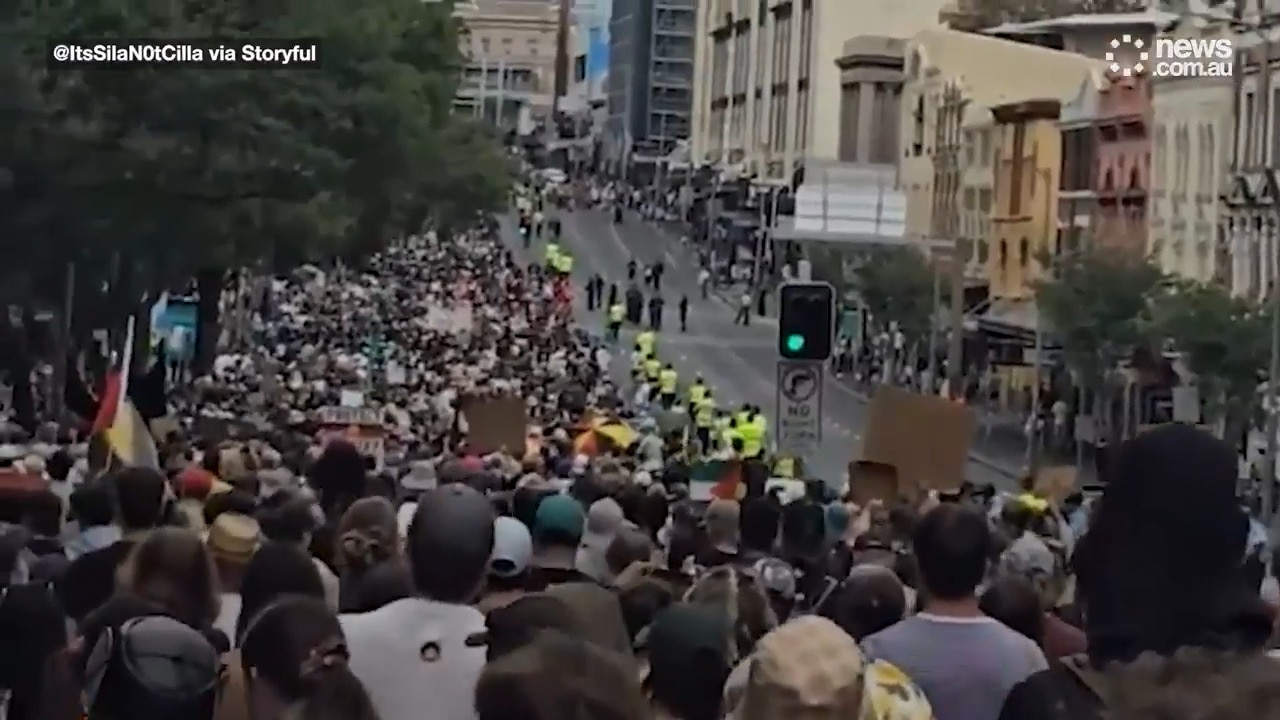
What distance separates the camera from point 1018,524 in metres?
16.9

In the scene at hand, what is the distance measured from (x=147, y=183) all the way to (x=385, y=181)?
43.4ft

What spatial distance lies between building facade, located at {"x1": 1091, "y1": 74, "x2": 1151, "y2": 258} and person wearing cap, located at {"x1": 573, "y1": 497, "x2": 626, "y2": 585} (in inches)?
2320

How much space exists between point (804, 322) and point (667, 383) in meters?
35.5

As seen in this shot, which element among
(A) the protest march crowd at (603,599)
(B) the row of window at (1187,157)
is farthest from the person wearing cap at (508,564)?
(B) the row of window at (1187,157)

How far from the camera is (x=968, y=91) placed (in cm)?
9700

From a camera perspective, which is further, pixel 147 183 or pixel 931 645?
pixel 147 183

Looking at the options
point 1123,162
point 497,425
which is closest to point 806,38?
point 1123,162

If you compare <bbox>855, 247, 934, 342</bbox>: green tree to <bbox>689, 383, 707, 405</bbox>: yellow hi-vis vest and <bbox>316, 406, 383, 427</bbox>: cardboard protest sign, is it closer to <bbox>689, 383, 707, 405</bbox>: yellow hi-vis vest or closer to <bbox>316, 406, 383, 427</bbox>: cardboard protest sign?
<bbox>689, 383, 707, 405</bbox>: yellow hi-vis vest

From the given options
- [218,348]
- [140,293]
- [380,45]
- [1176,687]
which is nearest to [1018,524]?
[1176,687]

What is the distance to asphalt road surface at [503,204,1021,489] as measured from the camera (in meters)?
63.4

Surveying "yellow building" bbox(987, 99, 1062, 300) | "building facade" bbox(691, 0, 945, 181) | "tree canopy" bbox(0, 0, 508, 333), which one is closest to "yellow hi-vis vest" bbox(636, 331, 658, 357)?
"yellow building" bbox(987, 99, 1062, 300)

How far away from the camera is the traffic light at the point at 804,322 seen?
23.9 meters

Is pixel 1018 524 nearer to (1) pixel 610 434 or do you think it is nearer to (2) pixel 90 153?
(1) pixel 610 434

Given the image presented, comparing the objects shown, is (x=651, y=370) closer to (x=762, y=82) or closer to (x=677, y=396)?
(x=677, y=396)
